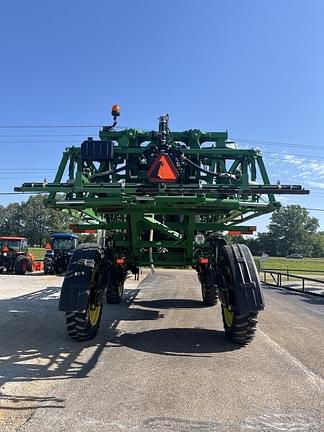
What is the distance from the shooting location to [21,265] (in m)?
24.3

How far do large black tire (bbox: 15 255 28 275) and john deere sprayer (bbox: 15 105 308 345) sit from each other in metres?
16.6

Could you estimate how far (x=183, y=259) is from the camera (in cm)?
896

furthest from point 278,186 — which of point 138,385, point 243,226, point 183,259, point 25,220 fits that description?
A: point 25,220

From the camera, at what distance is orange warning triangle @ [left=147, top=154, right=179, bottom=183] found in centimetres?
580

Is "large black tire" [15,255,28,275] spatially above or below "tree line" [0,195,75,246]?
below

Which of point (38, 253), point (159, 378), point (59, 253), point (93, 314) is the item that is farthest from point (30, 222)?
point (159, 378)

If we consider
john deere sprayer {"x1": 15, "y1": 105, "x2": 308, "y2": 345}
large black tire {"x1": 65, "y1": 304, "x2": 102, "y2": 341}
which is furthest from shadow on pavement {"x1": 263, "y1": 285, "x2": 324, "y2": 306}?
large black tire {"x1": 65, "y1": 304, "x2": 102, "y2": 341}

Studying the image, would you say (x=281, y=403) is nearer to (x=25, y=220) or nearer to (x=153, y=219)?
(x=153, y=219)

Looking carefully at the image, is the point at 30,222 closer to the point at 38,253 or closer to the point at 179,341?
the point at 38,253

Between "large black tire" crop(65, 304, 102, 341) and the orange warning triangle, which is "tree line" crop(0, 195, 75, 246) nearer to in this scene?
"large black tire" crop(65, 304, 102, 341)

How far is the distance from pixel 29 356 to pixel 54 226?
108 meters

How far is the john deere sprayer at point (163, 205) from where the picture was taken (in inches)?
234

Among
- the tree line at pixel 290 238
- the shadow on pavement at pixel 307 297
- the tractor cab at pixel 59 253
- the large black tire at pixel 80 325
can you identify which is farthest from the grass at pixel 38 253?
the tree line at pixel 290 238

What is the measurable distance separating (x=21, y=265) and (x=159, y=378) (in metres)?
20.7
